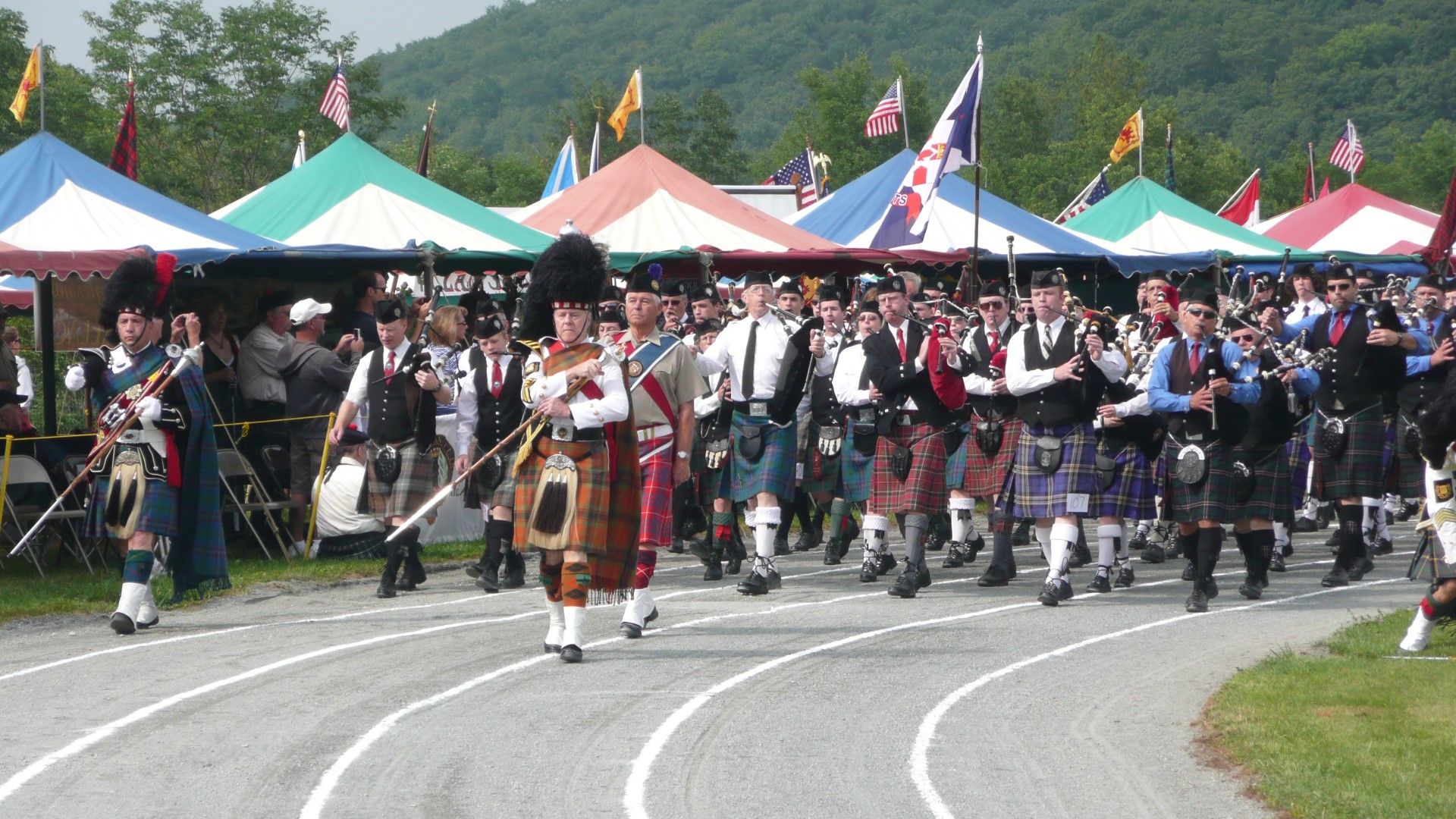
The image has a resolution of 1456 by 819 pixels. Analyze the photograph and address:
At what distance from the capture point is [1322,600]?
10.2 m

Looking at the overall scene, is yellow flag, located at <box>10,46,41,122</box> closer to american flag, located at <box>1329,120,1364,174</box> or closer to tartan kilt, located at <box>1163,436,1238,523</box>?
tartan kilt, located at <box>1163,436,1238,523</box>

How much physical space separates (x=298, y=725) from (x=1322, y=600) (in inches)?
247

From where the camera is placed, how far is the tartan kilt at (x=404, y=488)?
1058cm

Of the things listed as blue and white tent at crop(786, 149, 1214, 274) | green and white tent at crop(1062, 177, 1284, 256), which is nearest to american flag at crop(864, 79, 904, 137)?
blue and white tent at crop(786, 149, 1214, 274)

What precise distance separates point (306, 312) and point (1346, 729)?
853cm

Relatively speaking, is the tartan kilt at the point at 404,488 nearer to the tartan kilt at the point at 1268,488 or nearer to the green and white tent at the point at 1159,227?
the tartan kilt at the point at 1268,488

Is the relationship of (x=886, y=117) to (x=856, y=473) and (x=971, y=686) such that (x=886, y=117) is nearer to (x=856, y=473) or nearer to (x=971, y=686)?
(x=856, y=473)

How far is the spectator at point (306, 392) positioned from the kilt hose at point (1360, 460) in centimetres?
688

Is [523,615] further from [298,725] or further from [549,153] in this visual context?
[549,153]

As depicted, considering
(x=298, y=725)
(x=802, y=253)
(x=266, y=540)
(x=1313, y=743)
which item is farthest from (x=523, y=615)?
(x=802, y=253)

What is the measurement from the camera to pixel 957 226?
19594mm

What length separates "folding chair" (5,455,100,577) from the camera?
11.3 metres

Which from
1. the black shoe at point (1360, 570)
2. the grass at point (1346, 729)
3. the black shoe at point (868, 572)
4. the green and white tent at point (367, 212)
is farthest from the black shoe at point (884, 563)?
the green and white tent at point (367, 212)

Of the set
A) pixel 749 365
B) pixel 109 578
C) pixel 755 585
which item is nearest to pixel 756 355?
pixel 749 365
